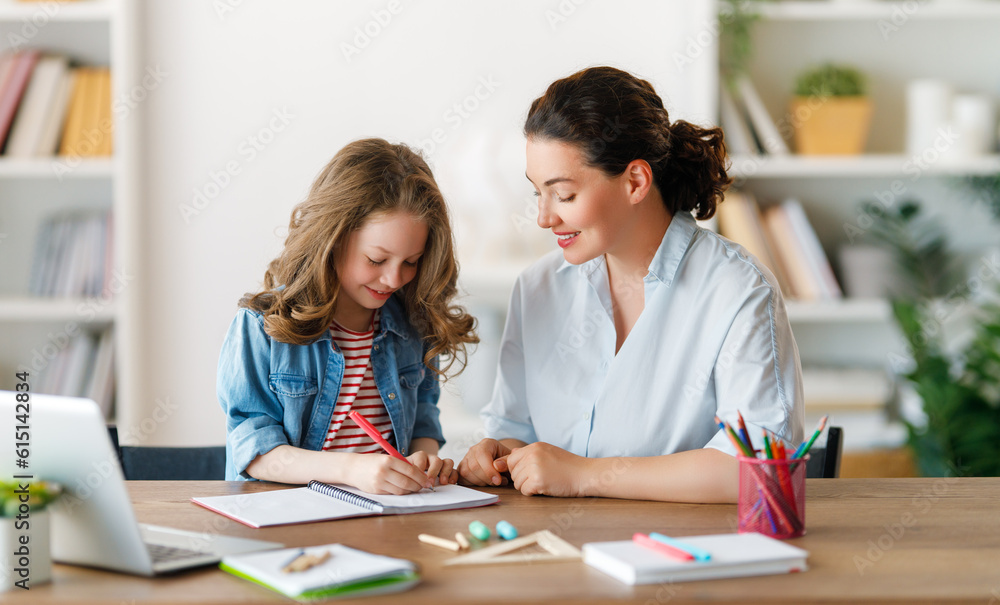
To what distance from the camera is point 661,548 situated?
0.99 m

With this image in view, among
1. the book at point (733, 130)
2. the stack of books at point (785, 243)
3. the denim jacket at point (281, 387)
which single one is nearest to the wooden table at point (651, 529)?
the denim jacket at point (281, 387)

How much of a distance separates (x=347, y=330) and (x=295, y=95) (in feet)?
4.30

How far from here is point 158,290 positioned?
273cm

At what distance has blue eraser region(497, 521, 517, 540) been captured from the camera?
109cm

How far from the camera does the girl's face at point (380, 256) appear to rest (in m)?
1.52

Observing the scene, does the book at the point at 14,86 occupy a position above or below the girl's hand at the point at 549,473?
above

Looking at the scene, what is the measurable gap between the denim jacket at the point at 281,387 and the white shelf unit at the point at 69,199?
1.26 m

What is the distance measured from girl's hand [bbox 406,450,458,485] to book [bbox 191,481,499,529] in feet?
0.11

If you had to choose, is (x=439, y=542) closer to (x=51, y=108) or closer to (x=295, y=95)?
(x=295, y=95)
